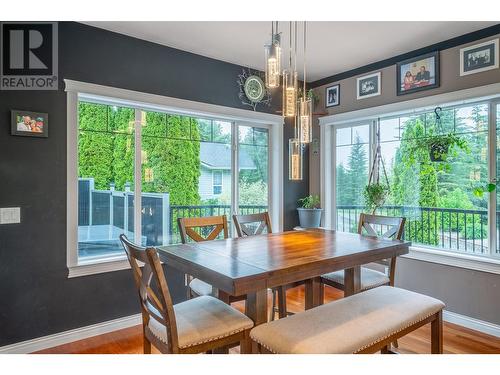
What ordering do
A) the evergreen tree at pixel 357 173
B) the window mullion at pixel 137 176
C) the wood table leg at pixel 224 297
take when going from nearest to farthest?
1. the wood table leg at pixel 224 297
2. the window mullion at pixel 137 176
3. the evergreen tree at pixel 357 173

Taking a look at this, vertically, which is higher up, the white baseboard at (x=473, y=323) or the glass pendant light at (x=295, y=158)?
the glass pendant light at (x=295, y=158)

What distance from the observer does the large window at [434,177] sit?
121 inches

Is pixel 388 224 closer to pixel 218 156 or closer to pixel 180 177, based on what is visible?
pixel 218 156

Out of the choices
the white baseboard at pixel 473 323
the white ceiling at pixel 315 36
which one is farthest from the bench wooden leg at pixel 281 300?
the white ceiling at pixel 315 36

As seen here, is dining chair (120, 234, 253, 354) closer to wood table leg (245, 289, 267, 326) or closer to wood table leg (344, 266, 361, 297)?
wood table leg (245, 289, 267, 326)

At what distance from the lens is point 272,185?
423 centimetres

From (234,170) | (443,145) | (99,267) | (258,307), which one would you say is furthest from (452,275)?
(99,267)

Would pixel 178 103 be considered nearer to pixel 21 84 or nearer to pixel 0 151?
pixel 21 84

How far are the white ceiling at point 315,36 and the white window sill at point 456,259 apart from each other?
6.62 feet

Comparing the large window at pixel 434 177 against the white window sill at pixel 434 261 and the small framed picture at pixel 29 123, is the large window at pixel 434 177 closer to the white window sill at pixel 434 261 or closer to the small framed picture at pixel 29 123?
the white window sill at pixel 434 261

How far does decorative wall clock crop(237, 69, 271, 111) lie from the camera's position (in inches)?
150

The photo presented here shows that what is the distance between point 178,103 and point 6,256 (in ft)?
6.32

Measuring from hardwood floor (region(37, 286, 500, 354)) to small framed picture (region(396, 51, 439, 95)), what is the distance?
2.28 metres

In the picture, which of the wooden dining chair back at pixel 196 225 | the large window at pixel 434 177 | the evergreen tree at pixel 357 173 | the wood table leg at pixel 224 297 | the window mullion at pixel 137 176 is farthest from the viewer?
the evergreen tree at pixel 357 173
